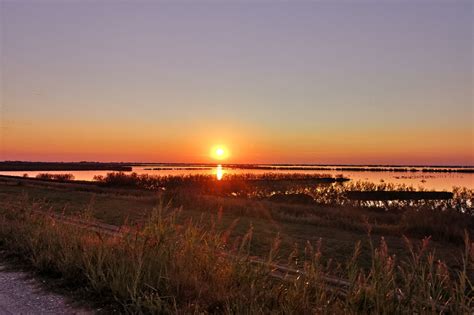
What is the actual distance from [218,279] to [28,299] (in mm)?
2992

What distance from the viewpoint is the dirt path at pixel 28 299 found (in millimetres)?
5965

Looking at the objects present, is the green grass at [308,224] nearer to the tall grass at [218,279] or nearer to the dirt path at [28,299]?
the tall grass at [218,279]

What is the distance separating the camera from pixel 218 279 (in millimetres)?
6637

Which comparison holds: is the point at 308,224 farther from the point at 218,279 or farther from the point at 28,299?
the point at 28,299

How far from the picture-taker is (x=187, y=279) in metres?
6.52

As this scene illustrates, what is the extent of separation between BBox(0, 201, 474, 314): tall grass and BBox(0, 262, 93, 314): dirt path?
0.50m

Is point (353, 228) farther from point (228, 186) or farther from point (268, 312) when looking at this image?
point (228, 186)

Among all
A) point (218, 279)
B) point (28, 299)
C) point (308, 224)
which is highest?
point (218, 279)

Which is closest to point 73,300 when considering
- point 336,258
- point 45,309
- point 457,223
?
point 45,309

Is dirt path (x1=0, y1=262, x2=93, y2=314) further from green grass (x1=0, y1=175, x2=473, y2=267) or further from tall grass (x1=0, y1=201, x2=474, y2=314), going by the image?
green grass (x1=0, y1=175, x2=473, y2=267)

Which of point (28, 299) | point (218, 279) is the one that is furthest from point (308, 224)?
point (28, 299)

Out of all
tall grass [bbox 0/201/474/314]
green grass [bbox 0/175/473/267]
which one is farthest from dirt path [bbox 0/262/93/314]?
green grass [bbox 0/175/473/267]

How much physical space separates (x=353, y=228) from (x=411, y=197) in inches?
1193

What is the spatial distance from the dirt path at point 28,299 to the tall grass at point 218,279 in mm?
500
